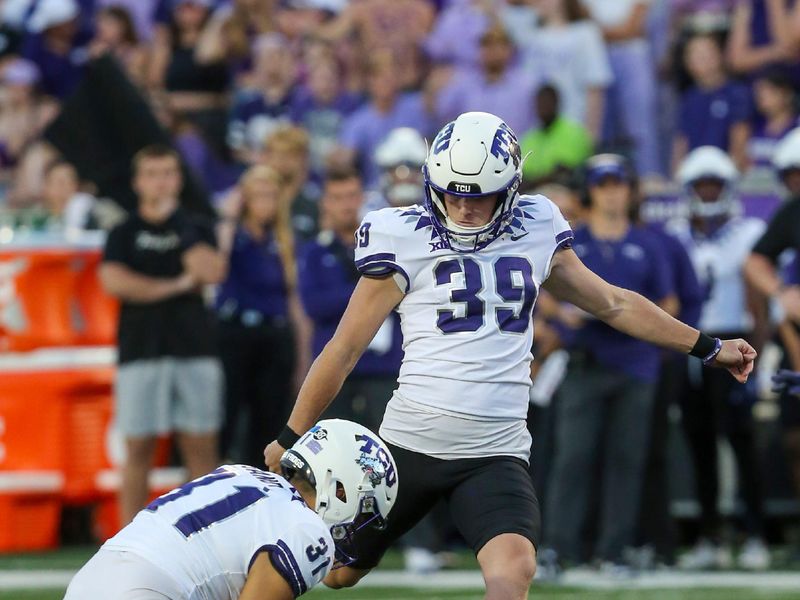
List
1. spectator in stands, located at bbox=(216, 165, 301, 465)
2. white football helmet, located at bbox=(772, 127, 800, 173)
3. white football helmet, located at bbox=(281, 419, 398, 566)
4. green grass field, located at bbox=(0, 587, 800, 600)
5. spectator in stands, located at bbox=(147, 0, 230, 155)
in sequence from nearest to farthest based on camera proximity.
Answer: white football helmet, located at bbox=(281, 419, 398, 566)
green grass field, located at bbox=(0, 587, 800, 600)
white football helmet, located at bbox=(772, 127, 800, 173)
spectator in stands, located at bbox=(216, 165, 301, 465)
spectator in stands, located at bbox=(147, 0, 230, 155)

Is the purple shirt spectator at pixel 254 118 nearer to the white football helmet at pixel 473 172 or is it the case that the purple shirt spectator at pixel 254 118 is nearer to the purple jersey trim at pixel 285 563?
the white football helmet at pixel 473 172

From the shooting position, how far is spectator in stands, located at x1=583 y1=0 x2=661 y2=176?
12.2m

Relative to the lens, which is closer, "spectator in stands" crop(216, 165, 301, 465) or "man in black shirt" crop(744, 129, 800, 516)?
"man in black shirt" crop(744, 129, 800, 516)

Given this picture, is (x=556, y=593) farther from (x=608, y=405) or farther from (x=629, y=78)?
(x=629, y=78)

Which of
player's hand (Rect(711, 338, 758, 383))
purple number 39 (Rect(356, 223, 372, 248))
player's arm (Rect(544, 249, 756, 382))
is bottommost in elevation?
player's hand (Rect(711, 338, 758, 383))

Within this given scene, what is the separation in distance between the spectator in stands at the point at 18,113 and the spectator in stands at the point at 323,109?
222 cm

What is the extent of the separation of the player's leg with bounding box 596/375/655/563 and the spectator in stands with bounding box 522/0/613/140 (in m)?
3.71

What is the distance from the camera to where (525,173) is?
37.4 feet

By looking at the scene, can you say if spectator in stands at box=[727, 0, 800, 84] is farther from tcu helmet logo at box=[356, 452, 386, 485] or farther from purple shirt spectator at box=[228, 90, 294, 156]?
tcu helmet logo at box=[356, 452, 386, 485]

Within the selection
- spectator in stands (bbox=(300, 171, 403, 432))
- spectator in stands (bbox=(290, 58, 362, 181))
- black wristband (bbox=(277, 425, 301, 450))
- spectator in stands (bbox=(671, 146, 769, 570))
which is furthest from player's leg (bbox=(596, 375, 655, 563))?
spectator in stands (bbox=(290, 58, 362, 181))

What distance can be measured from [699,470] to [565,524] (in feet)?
4.01

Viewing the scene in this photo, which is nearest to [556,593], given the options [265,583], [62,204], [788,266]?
[788,266]

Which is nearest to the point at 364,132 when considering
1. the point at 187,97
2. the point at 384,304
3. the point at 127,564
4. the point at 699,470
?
the point at 187,97

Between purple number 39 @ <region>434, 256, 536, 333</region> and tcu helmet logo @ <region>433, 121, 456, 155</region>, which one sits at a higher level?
tcu helmet logo @ <region>433, 121, 456, 155</region>
